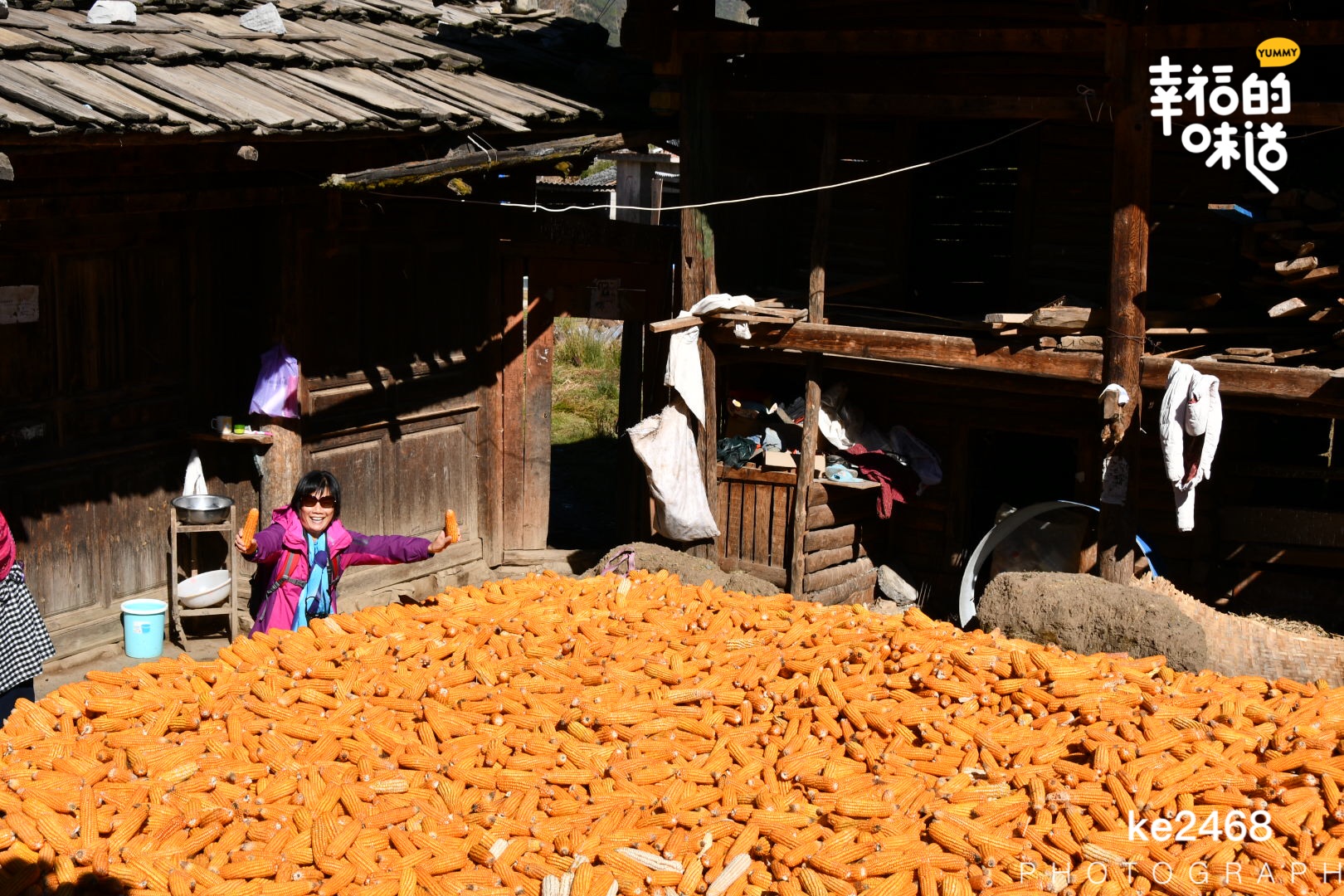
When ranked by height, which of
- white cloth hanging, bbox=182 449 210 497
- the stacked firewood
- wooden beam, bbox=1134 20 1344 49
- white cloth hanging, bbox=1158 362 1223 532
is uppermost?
wooden beam, bbox=1134 20 1344 49

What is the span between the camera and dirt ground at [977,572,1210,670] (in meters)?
7.73

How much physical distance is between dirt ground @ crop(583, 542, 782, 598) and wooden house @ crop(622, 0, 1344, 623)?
708mm

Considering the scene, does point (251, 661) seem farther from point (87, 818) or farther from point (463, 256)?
point (463, 256)

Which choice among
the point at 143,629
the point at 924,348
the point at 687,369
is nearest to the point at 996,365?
the point at 924,348

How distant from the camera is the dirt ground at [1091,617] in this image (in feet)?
25.4

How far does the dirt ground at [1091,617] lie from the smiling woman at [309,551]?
3439 millimetres

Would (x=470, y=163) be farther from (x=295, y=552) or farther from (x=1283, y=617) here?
(x=1283, y=617)

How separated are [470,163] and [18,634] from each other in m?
4.14

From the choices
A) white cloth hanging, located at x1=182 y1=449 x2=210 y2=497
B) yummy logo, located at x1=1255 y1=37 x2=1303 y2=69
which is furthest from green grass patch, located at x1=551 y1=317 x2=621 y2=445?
yummy logo, located at x1=1255 y1=37 x2=1303 y2=69

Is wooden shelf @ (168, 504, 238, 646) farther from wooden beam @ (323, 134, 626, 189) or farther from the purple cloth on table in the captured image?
the purple cloth on table

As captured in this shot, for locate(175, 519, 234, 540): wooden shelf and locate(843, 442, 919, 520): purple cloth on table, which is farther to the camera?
locate(843, 442, 919, 520): purple cloth on table

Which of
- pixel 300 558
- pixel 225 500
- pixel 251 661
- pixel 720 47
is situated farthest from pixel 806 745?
pixel 720 47

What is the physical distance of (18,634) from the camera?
6.55m

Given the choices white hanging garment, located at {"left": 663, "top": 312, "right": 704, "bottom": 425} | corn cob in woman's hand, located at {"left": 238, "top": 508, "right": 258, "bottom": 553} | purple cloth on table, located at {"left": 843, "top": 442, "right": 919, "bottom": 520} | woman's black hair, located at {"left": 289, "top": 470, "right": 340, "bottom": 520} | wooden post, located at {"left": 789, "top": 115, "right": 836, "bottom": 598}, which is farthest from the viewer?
purple cloth on table, located at {"left": 843, "top": 442, "right": 919, "bottom": 520}
